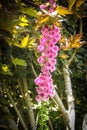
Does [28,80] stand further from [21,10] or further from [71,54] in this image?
[21,10]

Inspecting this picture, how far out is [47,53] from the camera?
83 centimetres

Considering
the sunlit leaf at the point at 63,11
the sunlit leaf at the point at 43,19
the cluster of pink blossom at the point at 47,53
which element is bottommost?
the cluster of pink blossom at the point at 47,53

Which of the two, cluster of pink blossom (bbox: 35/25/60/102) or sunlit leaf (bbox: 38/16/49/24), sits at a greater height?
sunlit leaf (bbox: 38/16/49/24)

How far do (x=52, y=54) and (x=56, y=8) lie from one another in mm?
170

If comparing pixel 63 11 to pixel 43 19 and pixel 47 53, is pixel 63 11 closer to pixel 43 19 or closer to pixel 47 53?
pixel 43 19

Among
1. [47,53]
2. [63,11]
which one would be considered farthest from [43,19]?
[47,53]

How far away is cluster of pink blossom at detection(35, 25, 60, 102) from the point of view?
0.76 metres

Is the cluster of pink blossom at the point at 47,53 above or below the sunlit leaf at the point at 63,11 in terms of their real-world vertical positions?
below

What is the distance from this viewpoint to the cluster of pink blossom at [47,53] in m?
0.76

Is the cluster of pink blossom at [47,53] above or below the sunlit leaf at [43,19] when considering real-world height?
below

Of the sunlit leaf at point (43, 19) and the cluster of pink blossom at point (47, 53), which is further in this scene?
the cluster of pink blossom at point (47, 53)

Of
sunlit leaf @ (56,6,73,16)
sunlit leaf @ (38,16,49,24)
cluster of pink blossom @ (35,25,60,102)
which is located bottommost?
cluster of pink blossom @ (35,25,60,102)

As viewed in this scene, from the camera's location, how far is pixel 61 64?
2.33 m

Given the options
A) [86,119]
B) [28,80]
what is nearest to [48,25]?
[28,80]
